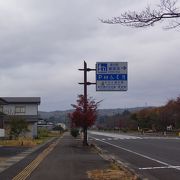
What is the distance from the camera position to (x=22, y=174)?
62.0ft

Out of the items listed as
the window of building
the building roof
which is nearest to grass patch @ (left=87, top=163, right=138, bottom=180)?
the building roof

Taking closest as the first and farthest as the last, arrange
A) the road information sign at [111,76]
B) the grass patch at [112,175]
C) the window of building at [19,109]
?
1. the grass patch at [112,175]
2. the road information sign at [111,76]
3. the window of building at [19,109]

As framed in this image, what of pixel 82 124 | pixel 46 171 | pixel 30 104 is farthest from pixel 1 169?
pixel 30 104

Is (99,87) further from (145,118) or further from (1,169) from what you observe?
(145,118)

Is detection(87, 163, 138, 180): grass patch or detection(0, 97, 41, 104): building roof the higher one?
detection(0, 97, 41, 104): building roof

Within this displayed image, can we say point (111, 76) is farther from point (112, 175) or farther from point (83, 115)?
point (112, 175)

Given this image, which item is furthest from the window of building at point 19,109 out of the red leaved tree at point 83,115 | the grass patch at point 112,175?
the grass patch at point 112,175

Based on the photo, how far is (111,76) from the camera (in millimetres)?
42281

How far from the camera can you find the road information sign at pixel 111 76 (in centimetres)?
4178

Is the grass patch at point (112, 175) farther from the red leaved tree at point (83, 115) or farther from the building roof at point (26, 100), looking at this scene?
the building roof at point (26, 100)

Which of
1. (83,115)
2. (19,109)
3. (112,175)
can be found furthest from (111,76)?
(19,109)

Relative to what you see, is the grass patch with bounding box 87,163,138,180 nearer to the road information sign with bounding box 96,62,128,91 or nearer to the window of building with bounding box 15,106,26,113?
the road information sign with bounding box 96,62,128,91

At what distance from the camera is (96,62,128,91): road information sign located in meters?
41.8

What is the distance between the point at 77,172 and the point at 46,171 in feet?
4.61
